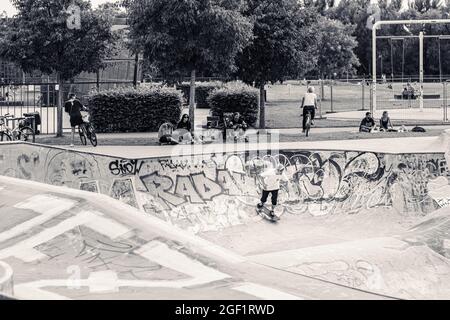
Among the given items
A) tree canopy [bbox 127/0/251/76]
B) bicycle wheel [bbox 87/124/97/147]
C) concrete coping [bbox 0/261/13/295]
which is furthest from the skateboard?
concrete coping [bbox 0/261/13/295]

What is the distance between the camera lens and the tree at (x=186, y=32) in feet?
74.8

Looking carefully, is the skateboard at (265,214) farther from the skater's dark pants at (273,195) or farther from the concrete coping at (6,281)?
the concrete coping at (6,281)

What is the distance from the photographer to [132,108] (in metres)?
27.5

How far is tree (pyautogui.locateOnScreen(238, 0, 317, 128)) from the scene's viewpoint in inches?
1080

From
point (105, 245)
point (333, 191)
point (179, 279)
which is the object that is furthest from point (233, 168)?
point (179, 279)

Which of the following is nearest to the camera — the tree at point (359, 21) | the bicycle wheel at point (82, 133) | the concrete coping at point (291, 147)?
the concrete coping at point (291, 147)

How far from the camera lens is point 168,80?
79.4ft

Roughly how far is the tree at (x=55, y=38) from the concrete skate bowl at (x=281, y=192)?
6.42 metres

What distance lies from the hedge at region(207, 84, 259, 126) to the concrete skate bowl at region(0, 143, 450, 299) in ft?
32.7

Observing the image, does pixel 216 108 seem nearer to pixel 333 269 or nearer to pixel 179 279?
pixel 333 269

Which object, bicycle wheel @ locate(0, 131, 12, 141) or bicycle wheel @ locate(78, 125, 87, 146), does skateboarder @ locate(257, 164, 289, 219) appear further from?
bicycle wheel @ locate(0, 131, 12, 141)

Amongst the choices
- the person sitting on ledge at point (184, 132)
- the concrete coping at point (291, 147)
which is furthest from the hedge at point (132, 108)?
the concrete coping at point (291, 147)

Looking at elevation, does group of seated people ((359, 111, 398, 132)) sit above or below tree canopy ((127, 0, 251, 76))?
below

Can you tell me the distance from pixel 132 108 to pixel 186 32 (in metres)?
5.16
